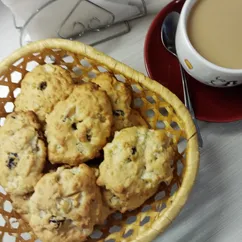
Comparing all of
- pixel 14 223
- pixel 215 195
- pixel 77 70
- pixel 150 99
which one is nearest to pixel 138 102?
pixel 150 99

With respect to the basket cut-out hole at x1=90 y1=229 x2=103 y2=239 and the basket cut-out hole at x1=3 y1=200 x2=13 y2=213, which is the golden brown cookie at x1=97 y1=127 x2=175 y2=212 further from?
the basket cut-out hole at x1=3 y1=200 x2=13 y2=213

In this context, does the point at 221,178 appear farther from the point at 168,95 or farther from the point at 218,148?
the point at 168,95

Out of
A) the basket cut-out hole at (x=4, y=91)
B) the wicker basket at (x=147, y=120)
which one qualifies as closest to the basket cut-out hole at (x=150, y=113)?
the wicker basket at (x=147, y=120)

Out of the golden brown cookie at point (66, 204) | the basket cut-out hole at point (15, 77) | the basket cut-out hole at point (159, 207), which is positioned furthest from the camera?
the basket cut-out hole at point (15, 77)

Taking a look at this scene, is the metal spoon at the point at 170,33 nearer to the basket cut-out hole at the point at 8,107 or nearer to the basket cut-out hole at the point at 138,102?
the basket cut-out hole at the point at 138,102

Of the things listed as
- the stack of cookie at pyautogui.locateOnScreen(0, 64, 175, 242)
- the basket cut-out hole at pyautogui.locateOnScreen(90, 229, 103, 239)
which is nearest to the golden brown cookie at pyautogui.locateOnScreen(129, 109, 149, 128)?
the stack of cookie at pyautogui.locateOnScreen(0, 64, 175, 242)

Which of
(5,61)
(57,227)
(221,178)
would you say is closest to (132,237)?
(57,227)

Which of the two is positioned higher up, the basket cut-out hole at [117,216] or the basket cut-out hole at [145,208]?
the basket cut-out hole at [117,216]
